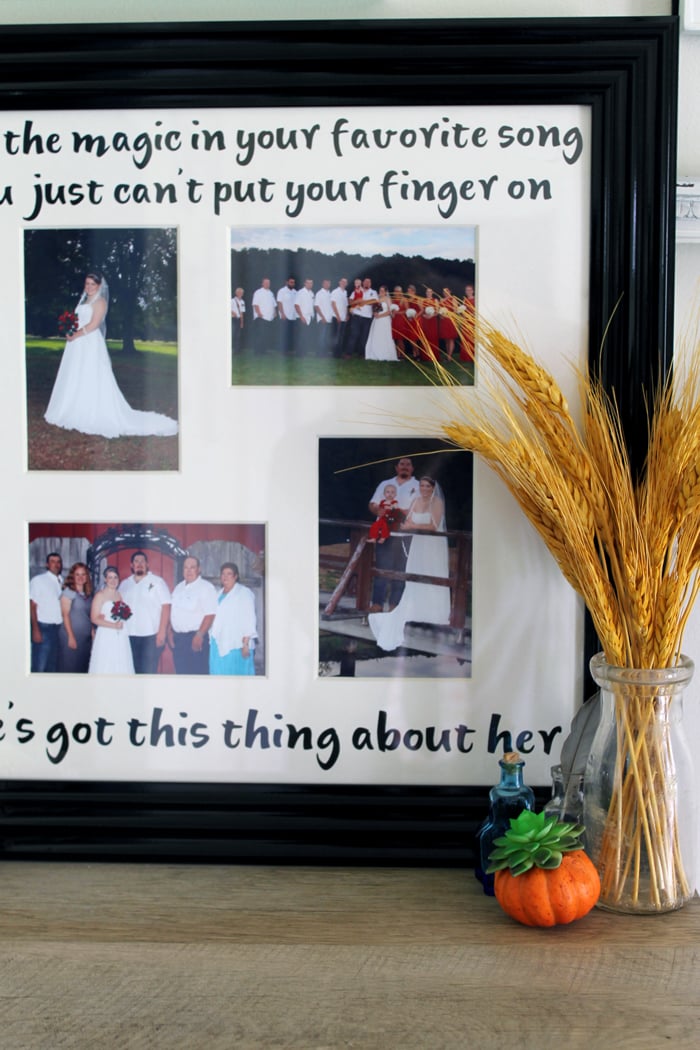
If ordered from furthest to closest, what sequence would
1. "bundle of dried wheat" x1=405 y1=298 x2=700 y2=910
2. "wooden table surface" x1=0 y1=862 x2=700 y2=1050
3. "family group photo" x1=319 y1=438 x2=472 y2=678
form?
1. "family group photo" x1=319 y1=438 x2=472 y2=678
2. "bundle of dried wheat" x1=405 y1=298 x2=700 y2=910
3. "wooden table surface" x1=0 y1=862 x2=700 y2=1050

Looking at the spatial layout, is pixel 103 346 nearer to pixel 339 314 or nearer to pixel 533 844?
pixel 339 314

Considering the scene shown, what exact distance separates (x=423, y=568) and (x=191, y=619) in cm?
24

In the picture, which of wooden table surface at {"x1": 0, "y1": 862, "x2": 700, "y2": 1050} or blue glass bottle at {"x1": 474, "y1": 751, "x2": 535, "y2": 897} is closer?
wooden table surface at {"x1": 0, "y1": 862, "x2": 700, "y2": 1050}

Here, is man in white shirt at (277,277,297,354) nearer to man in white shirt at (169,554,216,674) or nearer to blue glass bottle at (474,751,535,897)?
man in white shirt at (169,554,216,674)

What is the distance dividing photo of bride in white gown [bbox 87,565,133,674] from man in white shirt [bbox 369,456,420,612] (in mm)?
250

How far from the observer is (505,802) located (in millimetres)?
832

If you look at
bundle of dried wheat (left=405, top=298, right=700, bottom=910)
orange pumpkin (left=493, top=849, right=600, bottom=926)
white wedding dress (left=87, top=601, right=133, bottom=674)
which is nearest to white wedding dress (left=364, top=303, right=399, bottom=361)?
bundle of dried wheat (left=405, top=298, right=700, bottom=910)

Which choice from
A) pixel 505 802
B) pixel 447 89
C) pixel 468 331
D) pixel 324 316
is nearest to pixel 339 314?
pixel 324 316

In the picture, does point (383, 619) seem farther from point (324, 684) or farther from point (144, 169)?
point (144, 169)

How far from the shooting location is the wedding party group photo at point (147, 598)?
0.91m

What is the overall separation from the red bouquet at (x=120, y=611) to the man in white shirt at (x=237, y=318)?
0.28 meters

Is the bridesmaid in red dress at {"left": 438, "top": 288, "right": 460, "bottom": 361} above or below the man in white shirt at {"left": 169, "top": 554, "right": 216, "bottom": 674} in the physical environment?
above

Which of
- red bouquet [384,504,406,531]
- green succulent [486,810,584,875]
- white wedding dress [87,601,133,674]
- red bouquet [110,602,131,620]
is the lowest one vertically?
green succulent [486,810,584,875]

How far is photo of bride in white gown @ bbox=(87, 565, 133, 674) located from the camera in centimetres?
92
